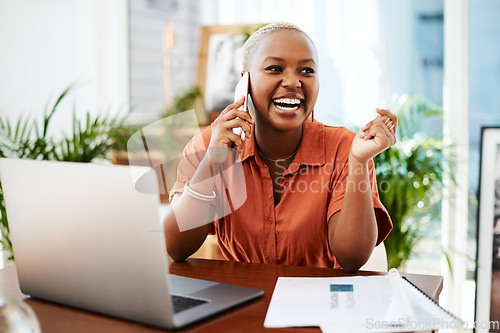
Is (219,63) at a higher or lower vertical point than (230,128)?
higher

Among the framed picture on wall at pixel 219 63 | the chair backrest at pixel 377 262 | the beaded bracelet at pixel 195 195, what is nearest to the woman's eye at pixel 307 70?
the beaded bracelet at pixel 195 195

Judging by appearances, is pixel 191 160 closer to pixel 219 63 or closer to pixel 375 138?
pixel 375 138

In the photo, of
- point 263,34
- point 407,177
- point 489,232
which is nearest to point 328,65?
point 407,177

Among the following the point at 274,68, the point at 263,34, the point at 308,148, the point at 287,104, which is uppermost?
the point at 263,34

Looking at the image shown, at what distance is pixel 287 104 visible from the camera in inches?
58.3

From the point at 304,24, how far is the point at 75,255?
2554mm

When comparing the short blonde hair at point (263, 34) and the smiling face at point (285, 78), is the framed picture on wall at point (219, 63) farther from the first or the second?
the smiling face at point (285, 78)

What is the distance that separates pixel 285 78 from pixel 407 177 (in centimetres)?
112

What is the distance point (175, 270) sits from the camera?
1239mm

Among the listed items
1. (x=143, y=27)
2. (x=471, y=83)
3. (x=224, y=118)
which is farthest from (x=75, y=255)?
(x=143, y=27)

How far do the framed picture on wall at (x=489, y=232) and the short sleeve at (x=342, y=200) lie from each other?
92cm

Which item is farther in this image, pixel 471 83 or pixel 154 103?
pixel 154 103

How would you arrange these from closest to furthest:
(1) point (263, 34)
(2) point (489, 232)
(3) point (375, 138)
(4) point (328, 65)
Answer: (3) point (375, 138) → (1) point (263, 34) → (2) point (489, 232) → (4) point (328, 65)

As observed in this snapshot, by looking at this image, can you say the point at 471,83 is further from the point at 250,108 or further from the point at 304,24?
the point at 250,108
